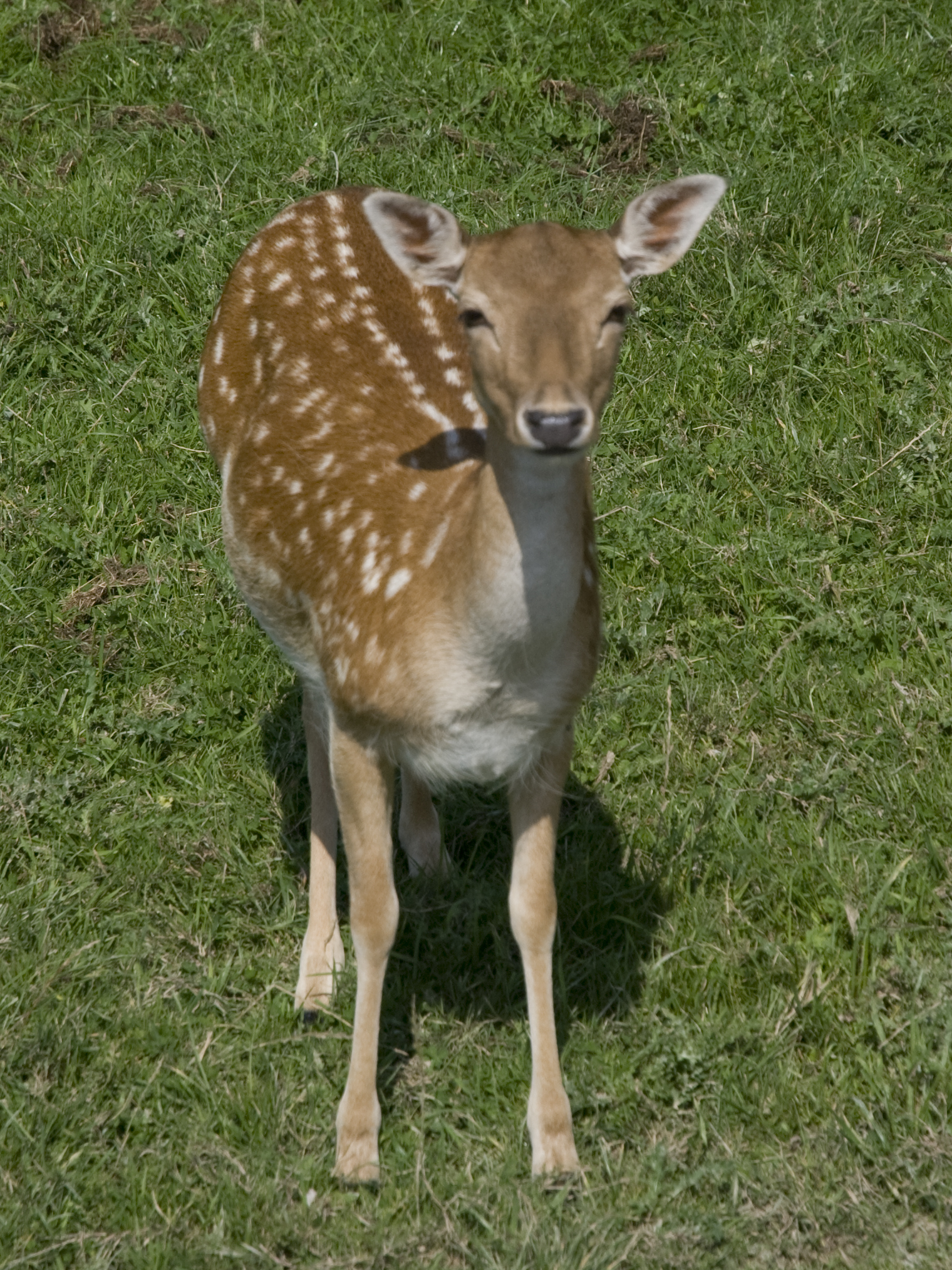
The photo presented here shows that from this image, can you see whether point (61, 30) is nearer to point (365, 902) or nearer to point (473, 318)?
point (473, 318)

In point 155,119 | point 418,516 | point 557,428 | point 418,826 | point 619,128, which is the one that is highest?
point 557,428

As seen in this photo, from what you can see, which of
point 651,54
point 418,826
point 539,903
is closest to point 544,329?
point 539,903

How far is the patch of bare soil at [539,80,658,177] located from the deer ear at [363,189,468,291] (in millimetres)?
3485

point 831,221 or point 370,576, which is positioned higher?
point 370,576

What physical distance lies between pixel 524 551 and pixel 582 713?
164cm

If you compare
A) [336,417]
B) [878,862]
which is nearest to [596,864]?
[878,862]

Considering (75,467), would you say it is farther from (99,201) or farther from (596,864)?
(596,864)

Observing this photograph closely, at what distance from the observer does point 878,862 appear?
4.59m

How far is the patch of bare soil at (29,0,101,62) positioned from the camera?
306 inches

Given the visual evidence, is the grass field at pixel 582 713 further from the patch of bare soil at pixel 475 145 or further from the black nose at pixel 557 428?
the black nose at pixel 557 428

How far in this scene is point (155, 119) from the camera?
737 cm

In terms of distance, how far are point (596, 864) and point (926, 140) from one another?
3.87m

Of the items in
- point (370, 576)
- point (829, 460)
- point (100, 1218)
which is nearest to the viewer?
point (100, 1218)

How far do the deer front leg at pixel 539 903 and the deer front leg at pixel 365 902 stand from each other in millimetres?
333
